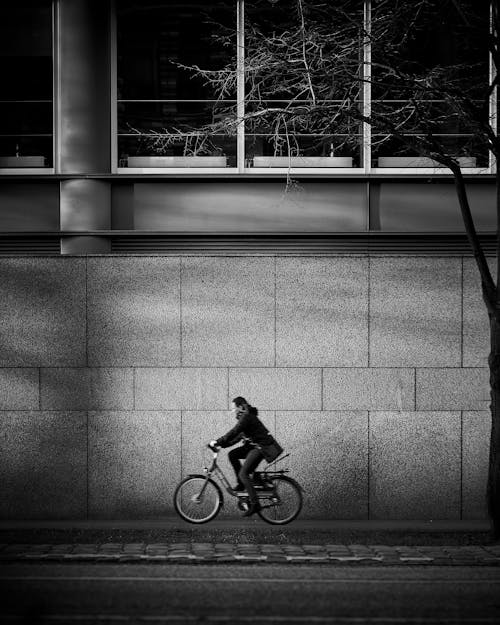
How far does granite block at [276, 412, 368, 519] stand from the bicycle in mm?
733

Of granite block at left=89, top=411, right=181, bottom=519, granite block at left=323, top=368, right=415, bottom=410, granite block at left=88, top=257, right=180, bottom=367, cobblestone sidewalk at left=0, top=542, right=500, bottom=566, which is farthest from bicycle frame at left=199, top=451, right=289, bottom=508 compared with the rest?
granite block at left=88, top=257, right=180, bottom=367

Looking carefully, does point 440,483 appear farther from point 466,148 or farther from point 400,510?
point 466,148

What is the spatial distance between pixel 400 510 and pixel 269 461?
2394mm

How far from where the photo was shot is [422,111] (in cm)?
1266

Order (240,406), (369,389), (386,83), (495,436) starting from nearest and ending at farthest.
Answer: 1. (495,436)
2. (240,406)
3. (386,83)
4. (369,389)

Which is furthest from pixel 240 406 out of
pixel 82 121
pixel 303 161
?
pixel 82 121

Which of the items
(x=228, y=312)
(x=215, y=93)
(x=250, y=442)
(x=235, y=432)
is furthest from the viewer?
(x=215, y=93)

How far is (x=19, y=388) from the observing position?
13.9m

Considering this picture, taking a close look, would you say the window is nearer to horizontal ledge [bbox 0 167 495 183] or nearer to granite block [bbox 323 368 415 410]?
horizontal ledge [bbox 0 167 495 183]

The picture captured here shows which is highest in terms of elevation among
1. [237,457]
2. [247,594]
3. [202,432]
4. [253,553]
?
[202,432]

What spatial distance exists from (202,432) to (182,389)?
70 centimetres

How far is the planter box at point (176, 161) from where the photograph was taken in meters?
14.7

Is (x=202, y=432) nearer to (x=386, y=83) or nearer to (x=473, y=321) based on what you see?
(x=473, y=321)

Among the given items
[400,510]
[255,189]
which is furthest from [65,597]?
[255,189]
